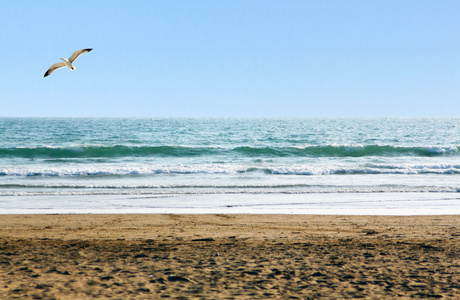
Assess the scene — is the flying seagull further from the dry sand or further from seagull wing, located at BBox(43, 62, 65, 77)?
the dry sand

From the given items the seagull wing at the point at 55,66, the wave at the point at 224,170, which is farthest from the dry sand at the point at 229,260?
the wave at the point at 224,170

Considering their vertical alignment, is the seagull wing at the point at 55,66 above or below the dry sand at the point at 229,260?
above

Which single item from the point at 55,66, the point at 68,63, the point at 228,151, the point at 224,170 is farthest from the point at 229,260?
the point at 228,151

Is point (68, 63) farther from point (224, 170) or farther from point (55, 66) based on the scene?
point (224, 170)

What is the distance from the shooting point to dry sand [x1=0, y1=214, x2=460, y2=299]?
4629mm

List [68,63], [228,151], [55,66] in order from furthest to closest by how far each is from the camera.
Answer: [228,151], [55,66], [68,63]

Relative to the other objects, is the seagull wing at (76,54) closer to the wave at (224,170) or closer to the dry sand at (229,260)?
the dry sand at (229,260)

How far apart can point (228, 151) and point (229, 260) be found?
27.8m

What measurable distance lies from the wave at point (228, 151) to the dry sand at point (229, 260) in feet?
76.4

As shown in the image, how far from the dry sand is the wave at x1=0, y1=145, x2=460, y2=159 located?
917 inches

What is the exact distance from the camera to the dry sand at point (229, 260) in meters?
4.63

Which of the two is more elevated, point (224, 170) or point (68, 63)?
point (68, 63)

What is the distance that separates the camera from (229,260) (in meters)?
5.82

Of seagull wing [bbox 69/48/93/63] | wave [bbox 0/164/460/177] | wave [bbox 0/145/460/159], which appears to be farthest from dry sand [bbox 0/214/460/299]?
wave [bbox 0/145/460/159]
